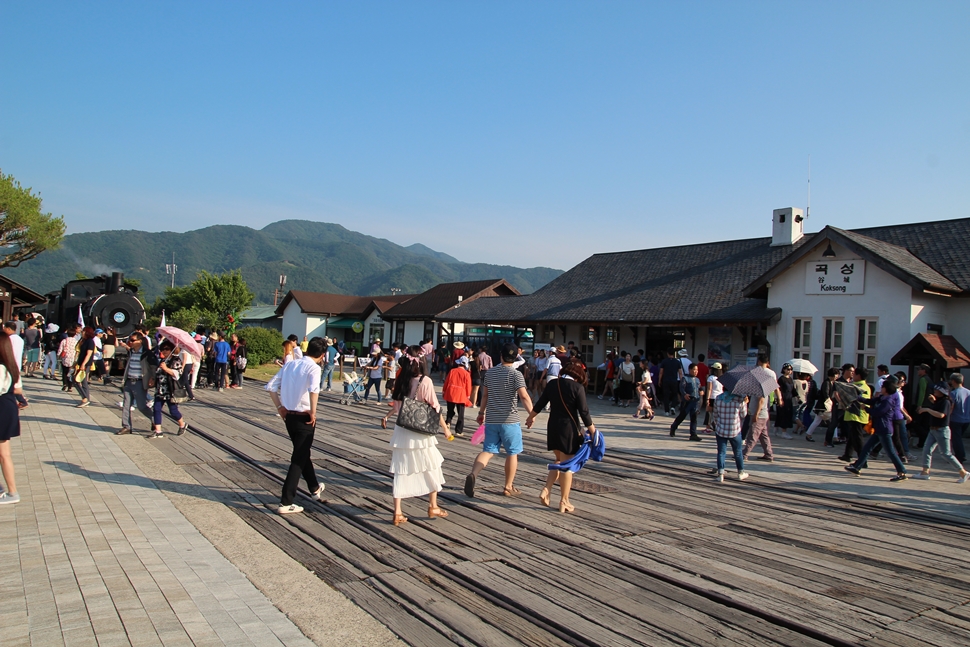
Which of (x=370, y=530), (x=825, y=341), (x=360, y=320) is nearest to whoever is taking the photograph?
(x=370, y=530)

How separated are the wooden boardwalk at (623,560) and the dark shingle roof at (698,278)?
35.6ft

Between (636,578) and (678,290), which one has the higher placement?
(678,290)

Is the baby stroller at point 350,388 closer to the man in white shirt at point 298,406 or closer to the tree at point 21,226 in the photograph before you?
the man in white shirt at point 298,406

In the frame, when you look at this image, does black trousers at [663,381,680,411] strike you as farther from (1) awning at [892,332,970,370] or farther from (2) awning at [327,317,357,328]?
(2) awning at [327,317,357,328]

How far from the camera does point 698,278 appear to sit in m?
24.8

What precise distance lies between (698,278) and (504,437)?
740 inches

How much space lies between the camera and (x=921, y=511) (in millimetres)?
8453

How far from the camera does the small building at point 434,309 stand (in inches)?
1533

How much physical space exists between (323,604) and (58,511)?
12.0 ft

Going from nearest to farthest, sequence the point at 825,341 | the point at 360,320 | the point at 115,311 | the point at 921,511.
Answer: the point at 921,511 → the point at 825,341 → the point at 115,311 → the point at 360,320

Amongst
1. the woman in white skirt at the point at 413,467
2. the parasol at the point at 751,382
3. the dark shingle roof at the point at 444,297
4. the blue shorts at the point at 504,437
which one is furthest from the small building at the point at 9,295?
the parasol at the point at 751,382

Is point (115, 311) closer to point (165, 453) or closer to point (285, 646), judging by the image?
point (165, 453)

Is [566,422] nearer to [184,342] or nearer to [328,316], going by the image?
[184,342]

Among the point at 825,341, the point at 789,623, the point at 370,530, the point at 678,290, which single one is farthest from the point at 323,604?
the point at 678,290
